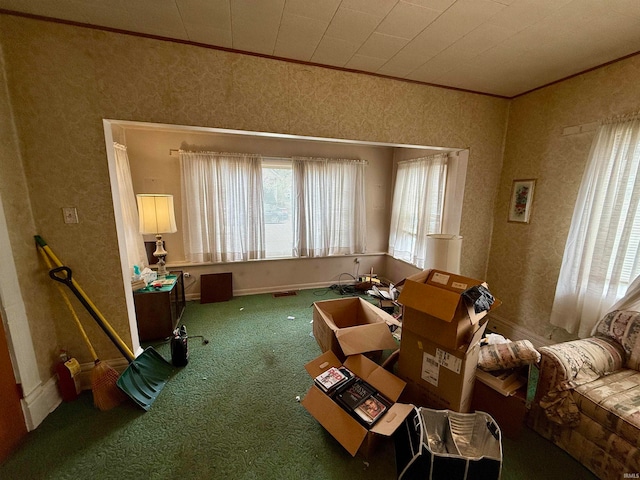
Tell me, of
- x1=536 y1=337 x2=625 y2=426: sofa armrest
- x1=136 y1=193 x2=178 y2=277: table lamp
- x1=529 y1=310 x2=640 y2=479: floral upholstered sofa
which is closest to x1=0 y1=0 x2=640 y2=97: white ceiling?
x1=136 y1=193 x2=178 y2=277: table lamp

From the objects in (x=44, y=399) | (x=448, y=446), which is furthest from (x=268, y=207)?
(x=448, y=446)

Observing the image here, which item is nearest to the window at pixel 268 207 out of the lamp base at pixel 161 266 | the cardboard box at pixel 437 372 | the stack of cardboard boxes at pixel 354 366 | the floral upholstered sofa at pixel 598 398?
the lamp base at pixel 161 266

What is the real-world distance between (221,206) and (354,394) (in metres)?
2.86

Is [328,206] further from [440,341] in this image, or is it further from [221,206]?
[440,341]

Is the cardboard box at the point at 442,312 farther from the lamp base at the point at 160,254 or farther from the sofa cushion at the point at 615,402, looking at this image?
the lamp base at the point at 160,254

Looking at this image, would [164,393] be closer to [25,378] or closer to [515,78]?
[25,378]

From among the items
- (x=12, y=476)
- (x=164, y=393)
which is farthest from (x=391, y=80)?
(x=12, y=476)

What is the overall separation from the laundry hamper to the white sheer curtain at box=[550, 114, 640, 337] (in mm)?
1562

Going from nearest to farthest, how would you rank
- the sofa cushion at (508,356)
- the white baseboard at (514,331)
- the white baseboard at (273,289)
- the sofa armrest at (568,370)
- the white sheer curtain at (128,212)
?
the sofa armrest at (568,370)
the sofa cushion at (508,356)
the white baseboard at (514,331)
the white sheer curtain at (128,212)
the white baseboard at (273,289)

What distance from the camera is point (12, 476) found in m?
1.31

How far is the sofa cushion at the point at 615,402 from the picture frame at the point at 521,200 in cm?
152

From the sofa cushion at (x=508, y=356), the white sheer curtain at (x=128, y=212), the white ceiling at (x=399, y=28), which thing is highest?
the white ceiling at (x=399, y=28)

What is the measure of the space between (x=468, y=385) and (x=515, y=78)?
2.65 meters

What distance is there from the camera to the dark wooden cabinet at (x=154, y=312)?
96.0 inches
